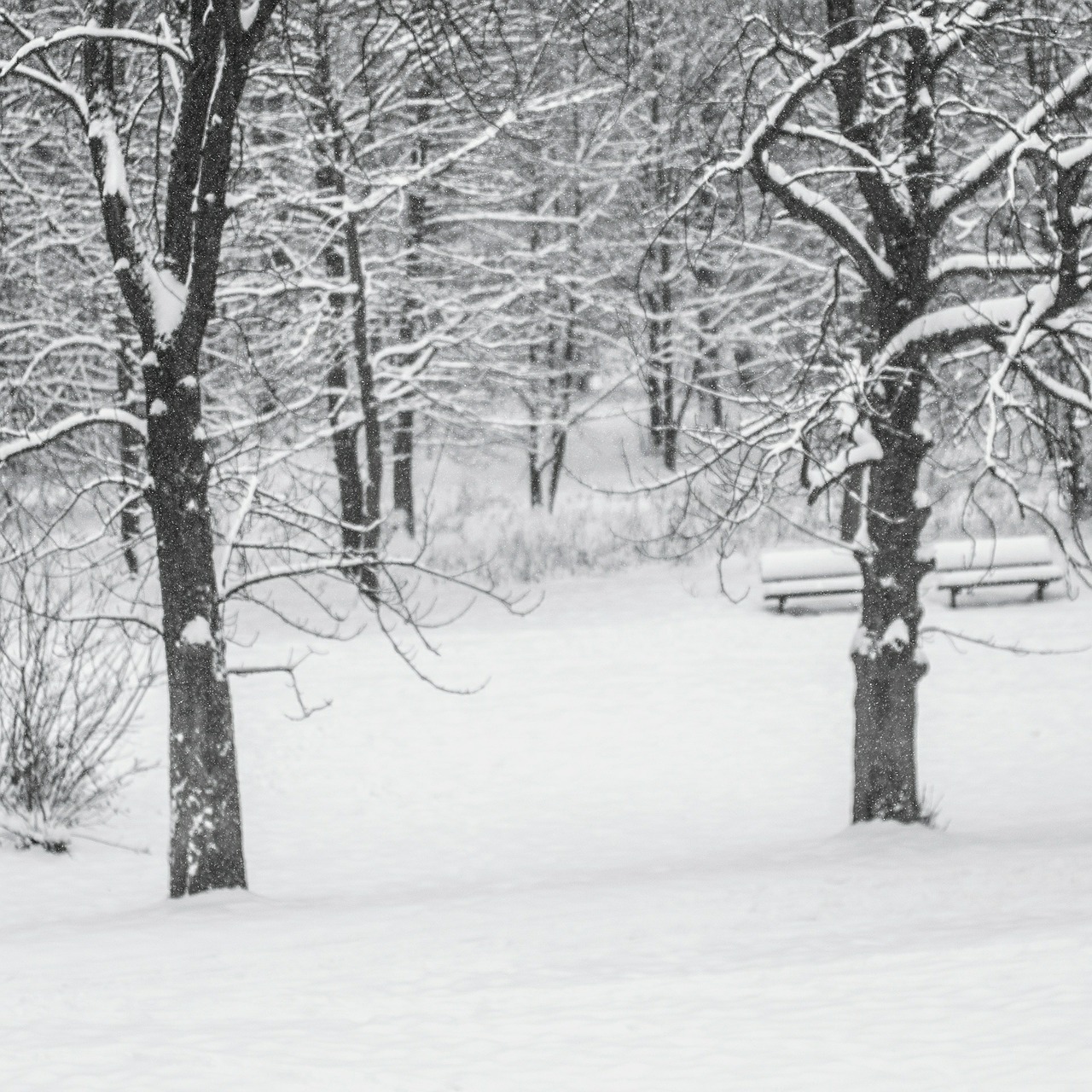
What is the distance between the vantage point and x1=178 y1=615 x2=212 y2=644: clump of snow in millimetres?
8578

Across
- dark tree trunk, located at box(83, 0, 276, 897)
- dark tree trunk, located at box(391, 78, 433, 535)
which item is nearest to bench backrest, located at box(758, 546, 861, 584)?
dark tree trunk, located at box(391, 78, 433, 535)

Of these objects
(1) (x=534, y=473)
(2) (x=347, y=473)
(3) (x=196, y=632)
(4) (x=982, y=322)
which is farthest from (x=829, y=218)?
(1) (x=534, y=473)

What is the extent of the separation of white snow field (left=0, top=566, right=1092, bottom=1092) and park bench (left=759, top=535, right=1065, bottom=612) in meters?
0.35

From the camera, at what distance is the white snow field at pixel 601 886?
5383mm

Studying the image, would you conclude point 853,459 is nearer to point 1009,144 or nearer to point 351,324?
point 1009,144

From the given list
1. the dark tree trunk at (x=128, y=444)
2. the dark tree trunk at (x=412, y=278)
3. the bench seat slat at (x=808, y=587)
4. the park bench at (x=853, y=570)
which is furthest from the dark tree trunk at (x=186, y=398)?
the park bench at (x=853, y=570)

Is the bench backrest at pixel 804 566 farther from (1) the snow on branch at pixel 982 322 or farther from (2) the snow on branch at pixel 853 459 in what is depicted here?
(1) the snow on branch at pixel 982 322

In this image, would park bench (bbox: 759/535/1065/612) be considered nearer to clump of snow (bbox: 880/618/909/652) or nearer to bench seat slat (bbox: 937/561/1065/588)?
bench seat slat (bbox: 937/561/1065/588)

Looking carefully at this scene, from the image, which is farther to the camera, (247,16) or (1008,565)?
(1008,565)

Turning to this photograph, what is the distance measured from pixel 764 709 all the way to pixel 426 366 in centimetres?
697

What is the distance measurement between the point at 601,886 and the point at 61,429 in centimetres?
420

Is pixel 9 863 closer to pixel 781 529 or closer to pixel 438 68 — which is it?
pixel 438 68

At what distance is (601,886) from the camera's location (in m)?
9.18

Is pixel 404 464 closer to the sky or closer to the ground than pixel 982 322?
closer to the ground
